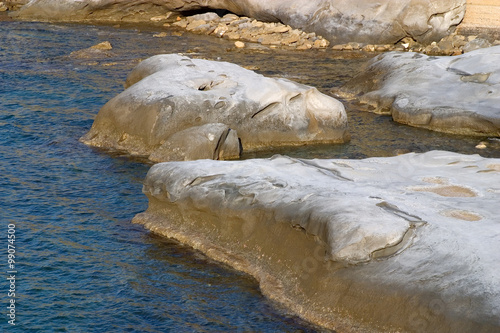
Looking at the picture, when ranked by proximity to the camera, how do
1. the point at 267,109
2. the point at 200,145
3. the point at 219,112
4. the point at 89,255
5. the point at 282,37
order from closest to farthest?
the point at 89,255, the point at 200,145, the point at 219,112, the point at 267,109, the point at 282,37

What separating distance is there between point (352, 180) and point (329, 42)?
1911cm

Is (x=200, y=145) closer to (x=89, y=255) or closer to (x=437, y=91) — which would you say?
(x=89, y=255)

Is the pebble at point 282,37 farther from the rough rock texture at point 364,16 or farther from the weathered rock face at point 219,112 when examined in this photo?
the weathered rock face at point 219,112

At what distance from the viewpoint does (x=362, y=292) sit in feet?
30.9

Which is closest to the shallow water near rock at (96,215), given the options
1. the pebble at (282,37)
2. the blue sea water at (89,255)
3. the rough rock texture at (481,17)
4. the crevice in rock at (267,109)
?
the blue sea water at (89,255)

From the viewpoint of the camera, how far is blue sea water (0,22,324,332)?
10.0 m

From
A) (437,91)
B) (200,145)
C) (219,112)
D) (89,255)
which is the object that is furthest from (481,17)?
(89,255)

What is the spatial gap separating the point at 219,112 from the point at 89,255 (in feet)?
Answer: 21.4

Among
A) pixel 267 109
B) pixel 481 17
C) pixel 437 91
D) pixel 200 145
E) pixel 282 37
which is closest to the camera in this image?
pixel 200 145

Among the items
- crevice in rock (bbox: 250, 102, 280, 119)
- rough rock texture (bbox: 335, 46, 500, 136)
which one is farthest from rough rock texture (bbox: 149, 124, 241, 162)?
rough rock texture (bbox: 335, 46, 500, 136)

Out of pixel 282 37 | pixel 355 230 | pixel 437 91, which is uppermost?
pixel 355 230

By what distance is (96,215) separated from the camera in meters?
13.5

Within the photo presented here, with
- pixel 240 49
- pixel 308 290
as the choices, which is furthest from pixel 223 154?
pixel 240 49

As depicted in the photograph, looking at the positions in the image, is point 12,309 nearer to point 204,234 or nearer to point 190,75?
point 204,234
